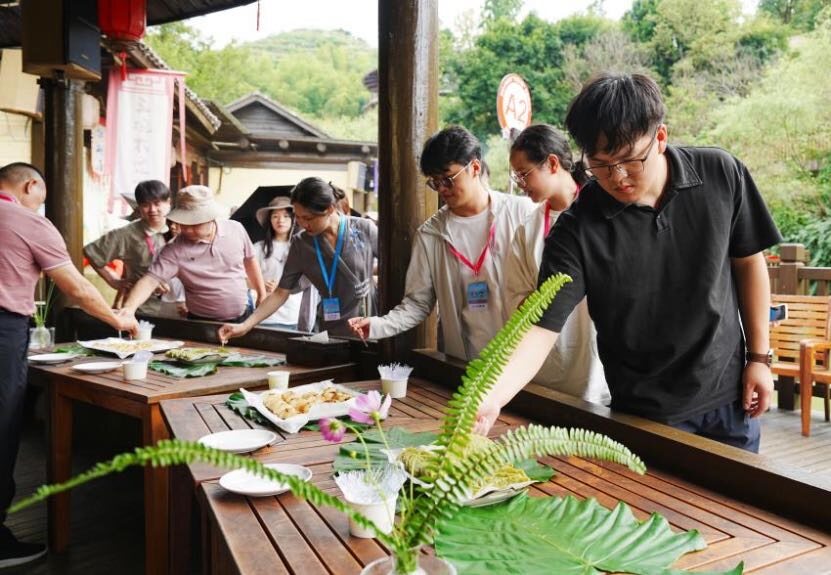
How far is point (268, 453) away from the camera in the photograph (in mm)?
1906

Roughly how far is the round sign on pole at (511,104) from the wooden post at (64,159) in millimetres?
4316

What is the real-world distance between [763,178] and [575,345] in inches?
650

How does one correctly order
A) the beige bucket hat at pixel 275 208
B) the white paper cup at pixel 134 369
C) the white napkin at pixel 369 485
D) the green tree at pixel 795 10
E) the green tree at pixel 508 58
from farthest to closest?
the green tree at pixel 508 58
the green tree at pixel 795 10
the beige bucket hat at pixel 275 208
the white paper cup at pixel 134 369
the white napkin at pixel 369 485

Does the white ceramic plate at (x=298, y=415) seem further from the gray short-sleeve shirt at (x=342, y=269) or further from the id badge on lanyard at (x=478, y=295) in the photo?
the gray short-sleeve shirt at (x=342, y=269)

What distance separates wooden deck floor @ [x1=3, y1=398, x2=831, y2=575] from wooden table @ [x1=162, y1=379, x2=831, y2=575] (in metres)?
1.69

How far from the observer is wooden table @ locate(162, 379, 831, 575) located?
1249mm

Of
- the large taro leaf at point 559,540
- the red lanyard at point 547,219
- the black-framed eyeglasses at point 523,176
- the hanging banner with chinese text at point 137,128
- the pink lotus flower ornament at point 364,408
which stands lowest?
the large taro leaf at point 559,540

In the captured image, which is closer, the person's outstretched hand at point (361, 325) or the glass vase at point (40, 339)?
the person's outstretched hand at point (361, 325)

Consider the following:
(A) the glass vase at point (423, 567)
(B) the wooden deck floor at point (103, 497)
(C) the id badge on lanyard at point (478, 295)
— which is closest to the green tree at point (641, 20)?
(B) the wooden deck floor at point (103, 497)

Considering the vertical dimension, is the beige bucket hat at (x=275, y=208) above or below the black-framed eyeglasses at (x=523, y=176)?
below

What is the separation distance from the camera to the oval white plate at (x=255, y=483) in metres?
1.53

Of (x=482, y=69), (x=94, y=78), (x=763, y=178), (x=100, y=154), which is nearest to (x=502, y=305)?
(x=94, y=78)

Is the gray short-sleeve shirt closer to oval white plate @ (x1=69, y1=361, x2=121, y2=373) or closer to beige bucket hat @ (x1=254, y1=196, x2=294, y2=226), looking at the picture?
oval white plate @ (x1=69, y1=361, x2=121, y2=373)

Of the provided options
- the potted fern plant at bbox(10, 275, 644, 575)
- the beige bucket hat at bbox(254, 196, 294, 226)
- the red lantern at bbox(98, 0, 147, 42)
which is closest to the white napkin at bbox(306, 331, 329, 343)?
the potted fern plant at bbox(10, 275, 644, 575)
